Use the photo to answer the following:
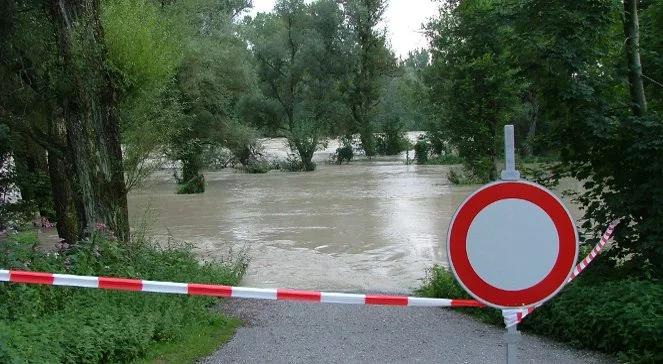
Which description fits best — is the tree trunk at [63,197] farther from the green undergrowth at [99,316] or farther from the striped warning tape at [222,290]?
the striped warning tape at [222,290]

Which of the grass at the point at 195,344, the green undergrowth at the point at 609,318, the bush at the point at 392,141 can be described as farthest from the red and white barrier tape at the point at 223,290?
the bush at the point at 392,141

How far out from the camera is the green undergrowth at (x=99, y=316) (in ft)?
17.9

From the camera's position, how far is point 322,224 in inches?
866

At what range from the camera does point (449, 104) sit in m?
32.2

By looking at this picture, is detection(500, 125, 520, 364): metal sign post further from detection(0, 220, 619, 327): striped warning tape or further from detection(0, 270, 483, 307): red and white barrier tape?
detection(0, 270, 483, 307): red and white barrier tape

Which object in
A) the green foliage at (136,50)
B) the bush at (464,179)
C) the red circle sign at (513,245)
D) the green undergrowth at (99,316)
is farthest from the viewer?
the bush at (464,179)

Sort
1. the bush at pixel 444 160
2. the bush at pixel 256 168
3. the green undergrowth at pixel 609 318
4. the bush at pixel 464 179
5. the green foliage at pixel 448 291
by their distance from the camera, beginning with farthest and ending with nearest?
the bush at pixel 444 160 → the bush at pixel 256 168 → the bush at pixel 464 179 → the green foliage at pixel 448 291 → the green undergrowth at pixel 609 318

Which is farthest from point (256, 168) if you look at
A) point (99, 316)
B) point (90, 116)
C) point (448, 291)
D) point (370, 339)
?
point (99, 316)

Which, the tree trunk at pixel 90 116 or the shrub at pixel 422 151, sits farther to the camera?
the shrub at pixel 422 151

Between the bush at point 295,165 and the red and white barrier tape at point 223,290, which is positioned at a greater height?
the red and white barrier tape at point 223,290

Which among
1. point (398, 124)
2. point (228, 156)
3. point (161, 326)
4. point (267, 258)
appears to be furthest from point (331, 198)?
point (398, 124)

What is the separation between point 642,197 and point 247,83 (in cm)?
3131

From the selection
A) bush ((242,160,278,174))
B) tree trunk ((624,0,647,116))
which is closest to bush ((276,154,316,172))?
bush ((242,160,278,174))

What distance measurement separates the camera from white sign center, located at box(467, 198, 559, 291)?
11.3 ft
